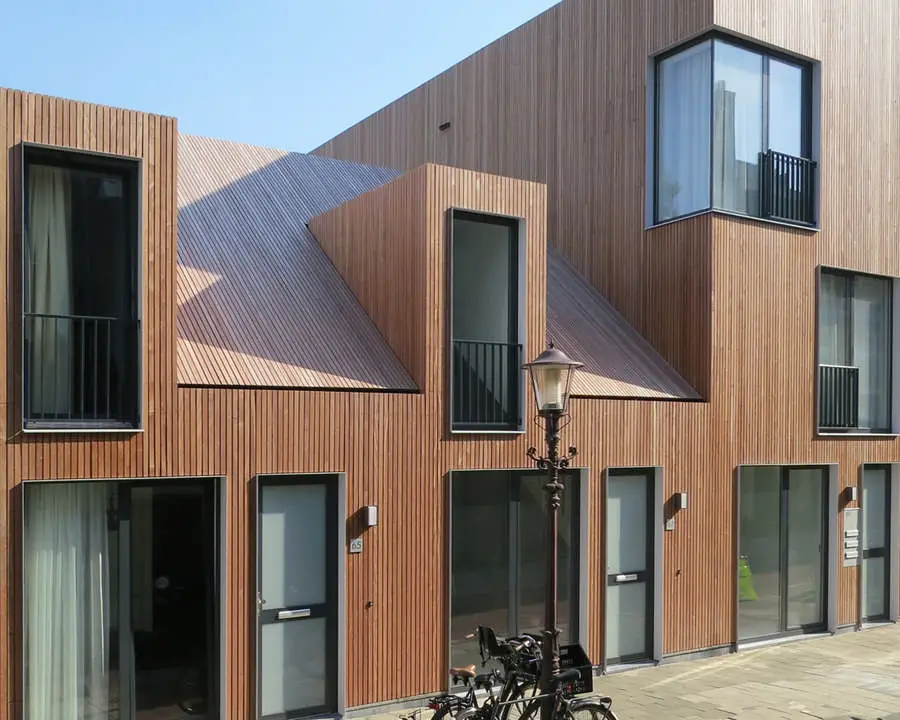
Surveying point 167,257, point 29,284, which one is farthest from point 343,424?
point 29,284

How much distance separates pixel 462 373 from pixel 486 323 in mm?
749

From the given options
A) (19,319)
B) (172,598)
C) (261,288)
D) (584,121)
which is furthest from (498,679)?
(584,121)

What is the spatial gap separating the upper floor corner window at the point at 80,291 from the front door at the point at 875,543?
444 inches

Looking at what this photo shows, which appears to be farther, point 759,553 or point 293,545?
point 759,553

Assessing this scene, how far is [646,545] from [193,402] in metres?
6.10

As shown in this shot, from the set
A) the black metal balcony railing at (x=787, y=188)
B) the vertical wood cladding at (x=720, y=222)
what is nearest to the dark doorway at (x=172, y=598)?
the vertical wood cladding at (x=720, y=222)

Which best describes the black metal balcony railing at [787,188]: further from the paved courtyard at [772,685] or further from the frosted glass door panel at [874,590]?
Answer: the paved courtyard at [772,685]

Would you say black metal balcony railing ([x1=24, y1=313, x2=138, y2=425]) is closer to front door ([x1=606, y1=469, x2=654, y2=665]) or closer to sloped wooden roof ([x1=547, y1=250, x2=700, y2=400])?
sloped wooden roof ([x1=547, y1=250, x2=700, y2=400])

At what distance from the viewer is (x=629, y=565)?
37.1ft

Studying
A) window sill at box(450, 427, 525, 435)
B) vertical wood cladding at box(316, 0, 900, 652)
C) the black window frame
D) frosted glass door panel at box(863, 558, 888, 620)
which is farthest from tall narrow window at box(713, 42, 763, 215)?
frosted glass door panel at box(863, 558, 888, 620)

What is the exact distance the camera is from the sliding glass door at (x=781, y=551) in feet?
41.1

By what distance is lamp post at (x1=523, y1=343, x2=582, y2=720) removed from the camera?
7.46 meters

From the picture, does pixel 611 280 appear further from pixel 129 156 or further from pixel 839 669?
pixel 129 156

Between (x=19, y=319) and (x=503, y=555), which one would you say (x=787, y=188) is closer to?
(x=503, y=555)
